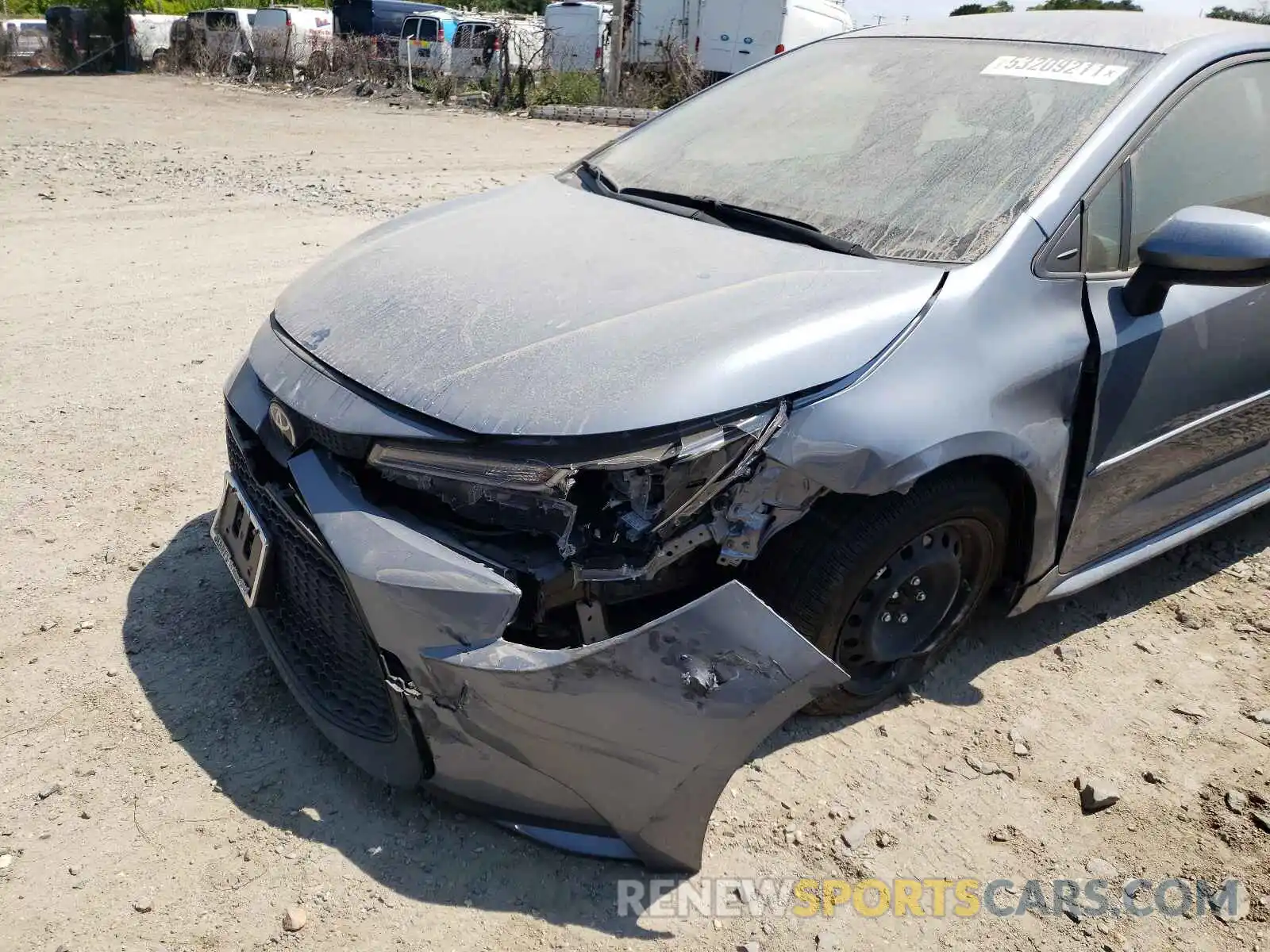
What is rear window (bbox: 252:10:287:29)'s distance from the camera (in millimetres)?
23922

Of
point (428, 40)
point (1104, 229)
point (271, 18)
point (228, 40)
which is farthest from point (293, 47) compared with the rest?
point (1104, 229)

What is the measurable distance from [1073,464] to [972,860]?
3.20 ft

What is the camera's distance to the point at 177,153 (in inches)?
420

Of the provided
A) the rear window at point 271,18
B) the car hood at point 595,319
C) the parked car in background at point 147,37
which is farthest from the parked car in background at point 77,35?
the car hood at point 595,319

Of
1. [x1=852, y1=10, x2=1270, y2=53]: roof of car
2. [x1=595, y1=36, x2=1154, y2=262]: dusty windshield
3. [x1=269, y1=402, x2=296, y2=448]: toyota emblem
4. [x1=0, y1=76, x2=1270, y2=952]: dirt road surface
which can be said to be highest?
[x1=852, y1=10, x2=1270, y2=53]: roof of car

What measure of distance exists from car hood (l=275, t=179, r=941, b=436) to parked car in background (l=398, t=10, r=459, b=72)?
18448mm

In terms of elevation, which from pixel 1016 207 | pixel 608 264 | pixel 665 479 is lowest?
pixel 665 479

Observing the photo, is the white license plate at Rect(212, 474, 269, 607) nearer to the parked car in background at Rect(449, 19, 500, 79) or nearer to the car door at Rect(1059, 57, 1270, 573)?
the car door at Rect(1059, 57, 1270, 573)

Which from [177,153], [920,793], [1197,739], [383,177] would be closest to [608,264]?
[920,793]

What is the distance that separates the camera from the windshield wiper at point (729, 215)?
2414mm

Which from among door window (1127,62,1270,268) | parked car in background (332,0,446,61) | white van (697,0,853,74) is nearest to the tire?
door window (1127,62,1270,268)

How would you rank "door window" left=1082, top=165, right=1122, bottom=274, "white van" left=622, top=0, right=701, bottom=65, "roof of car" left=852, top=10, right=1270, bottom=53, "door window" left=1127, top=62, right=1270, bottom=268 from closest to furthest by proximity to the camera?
"door window" left=1082, top=165, right=1122, bottom=274 < "door window" left=1127, top=62, right=1270, bottom=268 < "roof of car" left=852, top=10, right=1270, bottom=53 < "white van" left=622, top=0, right=701, bottom=65

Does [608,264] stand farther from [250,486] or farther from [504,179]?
[504,179]

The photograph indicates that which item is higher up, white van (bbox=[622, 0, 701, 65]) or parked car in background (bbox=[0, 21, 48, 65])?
white van (bbox=[622, 0, 701, 65])
